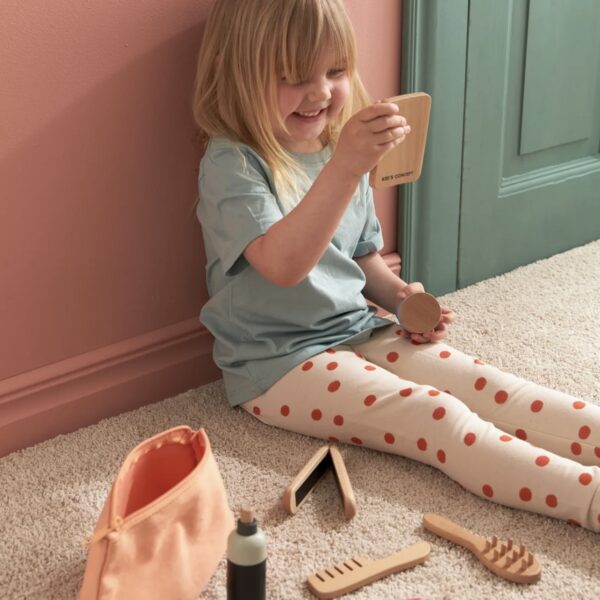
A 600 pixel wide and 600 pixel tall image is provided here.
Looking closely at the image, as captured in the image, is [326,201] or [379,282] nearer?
[326,201]

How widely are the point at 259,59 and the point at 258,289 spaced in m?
0.30

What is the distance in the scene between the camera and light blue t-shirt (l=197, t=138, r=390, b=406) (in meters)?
1.21

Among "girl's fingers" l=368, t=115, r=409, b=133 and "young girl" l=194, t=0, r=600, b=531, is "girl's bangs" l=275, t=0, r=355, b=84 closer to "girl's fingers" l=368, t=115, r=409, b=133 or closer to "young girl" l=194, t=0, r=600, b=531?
"young girl" l=194, t=0, r=600, b=531

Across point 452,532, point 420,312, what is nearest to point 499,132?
point 420,312

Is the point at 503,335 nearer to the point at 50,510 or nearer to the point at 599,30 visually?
the point at 599,30

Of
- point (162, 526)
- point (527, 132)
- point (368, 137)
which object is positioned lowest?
point (162, 526)

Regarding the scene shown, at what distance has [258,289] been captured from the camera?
Result: 128 cm

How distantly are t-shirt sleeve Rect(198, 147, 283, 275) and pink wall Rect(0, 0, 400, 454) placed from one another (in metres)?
0.11

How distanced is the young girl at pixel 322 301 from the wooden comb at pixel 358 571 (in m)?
0.14

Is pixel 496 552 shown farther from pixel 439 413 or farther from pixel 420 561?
pixel 439 413

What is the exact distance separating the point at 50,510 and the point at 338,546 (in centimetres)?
35

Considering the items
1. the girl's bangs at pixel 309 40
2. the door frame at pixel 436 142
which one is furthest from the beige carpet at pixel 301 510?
the girl's bangs at pixel 309 40

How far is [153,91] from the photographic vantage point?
1.27 meters

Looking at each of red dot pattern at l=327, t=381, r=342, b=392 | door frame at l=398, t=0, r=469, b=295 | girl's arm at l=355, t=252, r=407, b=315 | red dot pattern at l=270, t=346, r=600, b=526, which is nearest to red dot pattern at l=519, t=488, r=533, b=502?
red dot pattern at l=270, t=346, r=600, b=526
